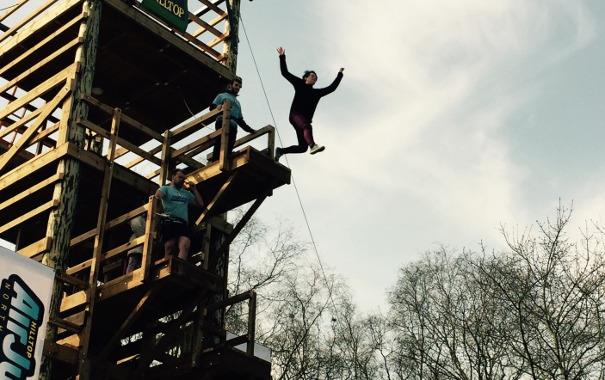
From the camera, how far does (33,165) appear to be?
13.0 meters

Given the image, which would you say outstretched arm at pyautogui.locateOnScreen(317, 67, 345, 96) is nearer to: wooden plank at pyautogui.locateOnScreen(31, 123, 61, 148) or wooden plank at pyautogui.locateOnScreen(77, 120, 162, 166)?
wooden plank at pyautogui.locateOnScreen(77, 120, 162, 166)

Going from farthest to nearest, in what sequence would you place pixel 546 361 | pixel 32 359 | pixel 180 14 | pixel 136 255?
pixel 546 361, pixel 180 14, pixel 136 255, pixel 32 359

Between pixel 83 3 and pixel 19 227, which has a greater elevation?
pixel 83 3

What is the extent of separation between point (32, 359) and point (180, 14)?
716 centimetres

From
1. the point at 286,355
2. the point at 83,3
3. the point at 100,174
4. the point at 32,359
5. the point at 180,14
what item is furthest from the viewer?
the point at 286,355

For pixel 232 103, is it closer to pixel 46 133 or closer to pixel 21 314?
pixel 46 133

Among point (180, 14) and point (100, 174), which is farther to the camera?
point (180, 14)

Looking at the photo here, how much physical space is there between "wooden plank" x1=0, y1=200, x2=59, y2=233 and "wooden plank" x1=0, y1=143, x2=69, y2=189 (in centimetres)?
58

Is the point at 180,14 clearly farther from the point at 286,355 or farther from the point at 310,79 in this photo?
the point at 286,355

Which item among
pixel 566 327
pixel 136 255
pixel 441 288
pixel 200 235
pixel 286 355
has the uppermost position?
pixel 441 288

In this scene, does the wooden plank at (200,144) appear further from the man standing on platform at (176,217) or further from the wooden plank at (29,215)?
the wooden plank at (29,215)

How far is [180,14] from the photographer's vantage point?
15.1 m

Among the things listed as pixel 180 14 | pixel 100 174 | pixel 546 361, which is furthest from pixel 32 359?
pixel 546 361

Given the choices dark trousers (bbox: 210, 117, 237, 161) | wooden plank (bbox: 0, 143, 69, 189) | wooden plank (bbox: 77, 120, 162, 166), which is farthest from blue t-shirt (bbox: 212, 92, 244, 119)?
wooden plank (bbox: 0, 143, 69, 189)
